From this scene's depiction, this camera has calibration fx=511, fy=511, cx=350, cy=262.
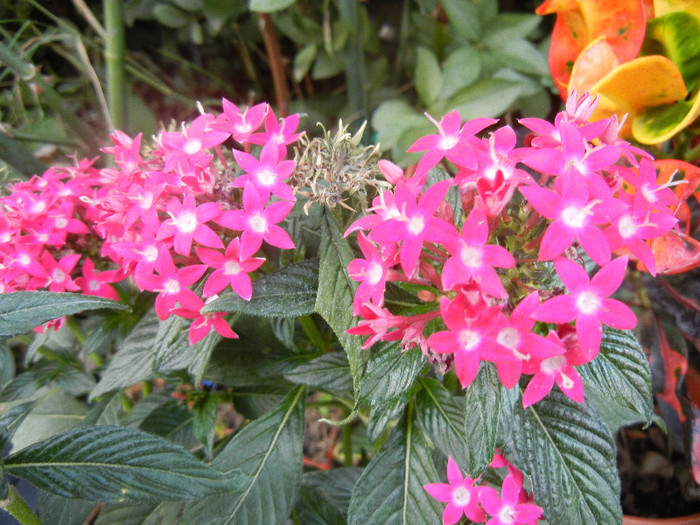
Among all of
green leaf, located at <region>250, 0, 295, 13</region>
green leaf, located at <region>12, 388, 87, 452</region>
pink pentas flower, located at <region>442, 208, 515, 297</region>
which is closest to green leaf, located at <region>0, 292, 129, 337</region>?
pink pentas flower, located at <region>442, 208, 515, 297</region>

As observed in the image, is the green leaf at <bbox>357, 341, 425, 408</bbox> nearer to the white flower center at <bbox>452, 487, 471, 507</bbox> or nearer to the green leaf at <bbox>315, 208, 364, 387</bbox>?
the green leaf at <bbox>315, 208, 364, 387</bbox>

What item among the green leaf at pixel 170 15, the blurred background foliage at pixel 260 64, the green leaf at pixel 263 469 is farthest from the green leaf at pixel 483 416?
the green leaf at pixel 170 15

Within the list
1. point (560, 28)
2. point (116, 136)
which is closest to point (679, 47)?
point (560, 28)

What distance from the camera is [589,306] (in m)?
0.38

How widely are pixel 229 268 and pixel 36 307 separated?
0.16 m

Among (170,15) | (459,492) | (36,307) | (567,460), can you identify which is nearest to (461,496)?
(459,492)

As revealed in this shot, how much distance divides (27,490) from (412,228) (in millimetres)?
721

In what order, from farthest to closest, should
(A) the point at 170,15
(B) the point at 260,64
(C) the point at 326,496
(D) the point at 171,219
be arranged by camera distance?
(B) the point at 260,64 < (A) the point at 170,15 < (C) the point at 326,496 < (D) the point at 171,219

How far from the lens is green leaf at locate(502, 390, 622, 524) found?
0.50m

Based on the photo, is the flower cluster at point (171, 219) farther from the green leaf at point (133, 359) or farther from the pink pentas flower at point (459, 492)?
the pink pentas flower at point (459, 492)

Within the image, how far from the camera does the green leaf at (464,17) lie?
1103 millimetres

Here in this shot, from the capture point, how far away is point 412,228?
0.40 metres

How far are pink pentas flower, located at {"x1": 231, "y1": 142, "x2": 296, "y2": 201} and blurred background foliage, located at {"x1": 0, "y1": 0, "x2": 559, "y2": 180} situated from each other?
46cm

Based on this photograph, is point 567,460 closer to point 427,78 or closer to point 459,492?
point 459,492
